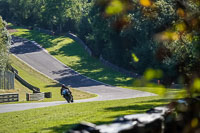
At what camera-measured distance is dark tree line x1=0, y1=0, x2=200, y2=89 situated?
16.5m

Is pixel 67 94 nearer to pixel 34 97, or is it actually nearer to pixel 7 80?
pixel 34 97

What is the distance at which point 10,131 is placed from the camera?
50.4 feet

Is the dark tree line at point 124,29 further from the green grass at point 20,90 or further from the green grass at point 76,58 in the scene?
the green grass at point 20,90

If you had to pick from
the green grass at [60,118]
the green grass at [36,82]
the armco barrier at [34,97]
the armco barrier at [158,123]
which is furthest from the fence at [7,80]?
the armco barrier at [158,123]

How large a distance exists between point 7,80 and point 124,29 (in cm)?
1885

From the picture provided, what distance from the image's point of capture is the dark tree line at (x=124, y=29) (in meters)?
16.5

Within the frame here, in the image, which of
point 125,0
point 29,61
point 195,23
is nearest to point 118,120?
point 195,23

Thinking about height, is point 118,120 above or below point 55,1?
below

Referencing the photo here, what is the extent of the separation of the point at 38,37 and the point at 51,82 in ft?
116

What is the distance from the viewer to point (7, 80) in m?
48.1

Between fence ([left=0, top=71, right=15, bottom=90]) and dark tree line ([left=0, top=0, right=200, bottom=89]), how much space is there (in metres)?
14.2

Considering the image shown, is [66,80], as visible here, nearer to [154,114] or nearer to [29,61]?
[29,61]

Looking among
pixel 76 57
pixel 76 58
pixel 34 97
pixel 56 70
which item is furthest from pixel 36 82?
pixel 76 57

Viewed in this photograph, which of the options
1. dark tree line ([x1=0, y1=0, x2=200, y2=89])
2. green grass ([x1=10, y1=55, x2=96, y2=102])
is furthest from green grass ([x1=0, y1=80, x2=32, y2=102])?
dark tree line ([x1=0, y1=0, x2=200, y2=89])
